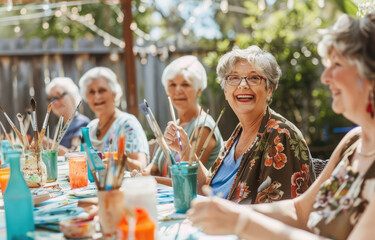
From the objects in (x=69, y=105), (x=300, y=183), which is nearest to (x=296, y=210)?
(x=300, y=183)

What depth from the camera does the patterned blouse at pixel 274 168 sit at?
1743 mm

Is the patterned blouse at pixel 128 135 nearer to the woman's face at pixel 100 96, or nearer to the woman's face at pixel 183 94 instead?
the woman's face at pixel 100 96

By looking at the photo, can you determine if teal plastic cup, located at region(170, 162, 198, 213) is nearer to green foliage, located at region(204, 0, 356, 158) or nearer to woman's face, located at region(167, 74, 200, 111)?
woman's face, located at region(167, 74, 200, 111)

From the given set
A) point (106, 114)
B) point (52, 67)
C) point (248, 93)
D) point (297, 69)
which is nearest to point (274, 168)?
point (248, 93)

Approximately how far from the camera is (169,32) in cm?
798

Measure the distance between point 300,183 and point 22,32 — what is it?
660 centimetres

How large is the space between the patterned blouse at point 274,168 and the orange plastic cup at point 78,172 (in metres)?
0.67

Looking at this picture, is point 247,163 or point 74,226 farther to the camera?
point 247,163

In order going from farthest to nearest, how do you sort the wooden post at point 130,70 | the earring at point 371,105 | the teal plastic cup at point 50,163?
the wooden post at point 130,70, the teal plastic cup at point 50,163, the earring at point 371,105

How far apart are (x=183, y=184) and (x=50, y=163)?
0.94 meters

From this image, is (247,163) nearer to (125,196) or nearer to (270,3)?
(125,196)

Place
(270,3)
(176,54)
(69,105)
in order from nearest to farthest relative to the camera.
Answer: (69,105) < (176,54) < (270,3)

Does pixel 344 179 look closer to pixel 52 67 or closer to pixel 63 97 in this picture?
pixel 63 97

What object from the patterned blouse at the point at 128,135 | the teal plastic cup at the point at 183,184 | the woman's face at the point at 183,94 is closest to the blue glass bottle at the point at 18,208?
the teal plastic cup at the point at 183,184
